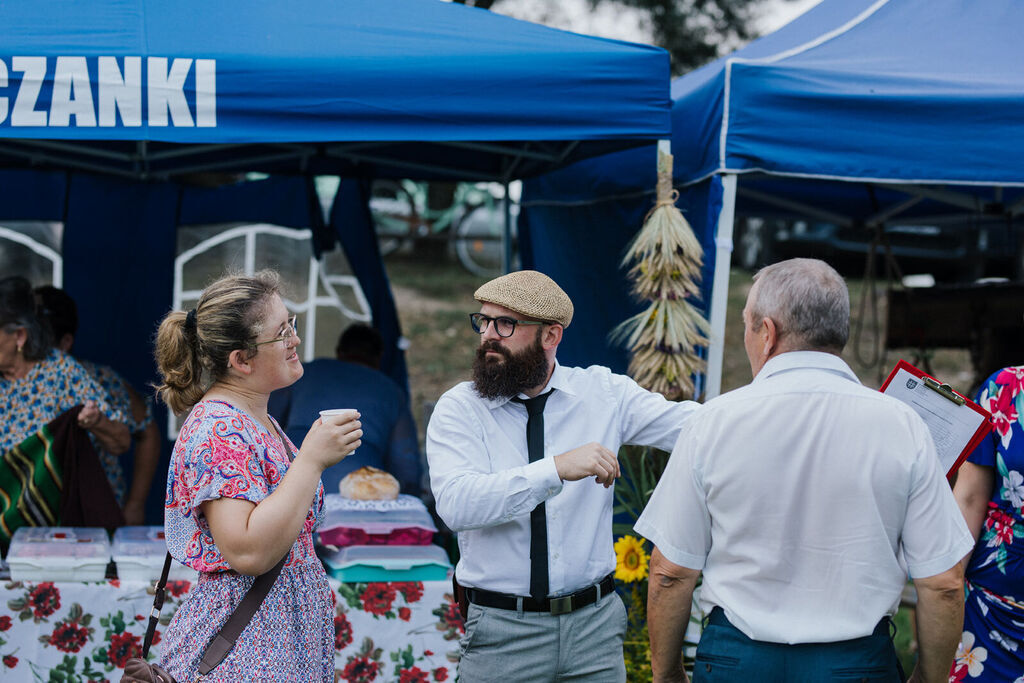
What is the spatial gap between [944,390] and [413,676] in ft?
6.02

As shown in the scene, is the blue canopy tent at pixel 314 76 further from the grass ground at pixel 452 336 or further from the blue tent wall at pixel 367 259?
the grass ground at pixel 452 336

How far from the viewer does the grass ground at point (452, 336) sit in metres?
9.57

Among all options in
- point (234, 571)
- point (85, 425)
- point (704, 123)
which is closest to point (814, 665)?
point (234, 571)

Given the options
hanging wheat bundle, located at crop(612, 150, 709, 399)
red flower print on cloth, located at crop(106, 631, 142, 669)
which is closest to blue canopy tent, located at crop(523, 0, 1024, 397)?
hanging wheat bundle, located at crop(612, 150, 709, 399)

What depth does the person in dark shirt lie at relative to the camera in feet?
13.9

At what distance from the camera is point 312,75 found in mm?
2926

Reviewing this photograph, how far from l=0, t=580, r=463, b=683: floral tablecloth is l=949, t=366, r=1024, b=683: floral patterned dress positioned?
5.02 ft

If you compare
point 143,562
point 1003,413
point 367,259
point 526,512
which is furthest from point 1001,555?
point 367,259

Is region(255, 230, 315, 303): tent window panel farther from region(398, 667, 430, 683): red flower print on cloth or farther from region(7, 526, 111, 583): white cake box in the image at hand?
region(398, 667, 430, 683): red flower print on cloth

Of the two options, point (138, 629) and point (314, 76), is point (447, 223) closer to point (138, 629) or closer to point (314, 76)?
point (314, 76)

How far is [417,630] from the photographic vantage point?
3.13 meters

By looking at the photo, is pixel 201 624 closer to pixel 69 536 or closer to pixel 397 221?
pixel 69 536

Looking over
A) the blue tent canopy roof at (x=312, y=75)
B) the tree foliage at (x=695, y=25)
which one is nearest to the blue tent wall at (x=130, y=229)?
the blue tent canopy roof at (x=312, y=75)

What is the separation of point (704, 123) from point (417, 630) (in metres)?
1.98
